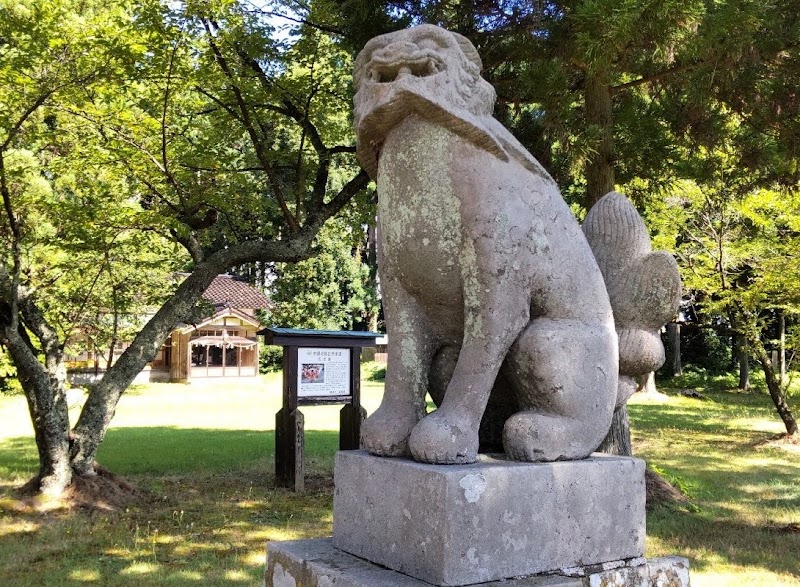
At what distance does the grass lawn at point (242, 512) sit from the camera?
4.90 meters

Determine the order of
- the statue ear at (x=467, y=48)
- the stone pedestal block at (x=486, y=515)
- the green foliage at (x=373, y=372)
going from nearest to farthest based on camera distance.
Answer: the stone pedestal block at (x=486, y=515), the statue ear at (x=467, y=48), the green foliage at (x=373, y=372)

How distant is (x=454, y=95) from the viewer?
2117mm

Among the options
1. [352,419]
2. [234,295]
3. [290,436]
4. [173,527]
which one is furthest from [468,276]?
[234,295]

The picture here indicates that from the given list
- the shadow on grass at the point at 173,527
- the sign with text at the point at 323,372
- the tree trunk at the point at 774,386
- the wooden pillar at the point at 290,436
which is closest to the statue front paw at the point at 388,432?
the shadow on grass at the point at 173,527

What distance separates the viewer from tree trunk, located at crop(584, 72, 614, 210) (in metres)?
6.04

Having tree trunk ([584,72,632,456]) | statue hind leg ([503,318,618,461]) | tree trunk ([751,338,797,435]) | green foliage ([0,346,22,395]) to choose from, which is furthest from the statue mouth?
green foliage ([0,346,22,395])

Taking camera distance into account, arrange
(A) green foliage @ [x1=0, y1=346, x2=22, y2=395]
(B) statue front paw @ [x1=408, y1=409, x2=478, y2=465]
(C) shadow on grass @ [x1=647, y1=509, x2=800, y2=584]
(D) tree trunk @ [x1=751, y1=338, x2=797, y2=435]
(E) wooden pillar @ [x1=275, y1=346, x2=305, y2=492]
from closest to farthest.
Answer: (B) statue front paw @ [x1=408, y1=409, x2=478, y2=465]
(C) shadow on grass @ [x1=647, y1=509, x2=800, y2=584]
(E) wooden pillar @ [x1=275, y1=346, x2=305, y2=492]
(D) tree trunk @ [x1=751, y1=338, x2=797, y2=435]
(A) green foliage @ [x1=0, y1=346, x2=22, y2=395]

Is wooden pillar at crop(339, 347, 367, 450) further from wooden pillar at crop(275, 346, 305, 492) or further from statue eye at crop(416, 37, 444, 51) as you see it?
statue eye at crop(416, 37, 444, 51)

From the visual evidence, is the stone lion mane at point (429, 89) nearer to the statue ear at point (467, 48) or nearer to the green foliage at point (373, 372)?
the statue ear at point (467, 48)

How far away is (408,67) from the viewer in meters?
2.10

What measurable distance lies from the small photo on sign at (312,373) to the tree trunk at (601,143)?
3.66 metres

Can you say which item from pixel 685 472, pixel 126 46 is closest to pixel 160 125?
pixel 126 46

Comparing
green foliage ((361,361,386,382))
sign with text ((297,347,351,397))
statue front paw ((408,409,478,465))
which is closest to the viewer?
statue front paw ((408,409,478,465))

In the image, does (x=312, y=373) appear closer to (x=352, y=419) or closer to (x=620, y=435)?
(x=352, y=419)
